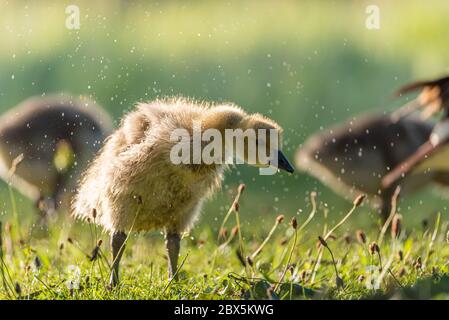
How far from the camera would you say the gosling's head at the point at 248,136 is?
287 cm

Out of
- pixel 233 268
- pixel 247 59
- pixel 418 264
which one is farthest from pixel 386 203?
pixel 418 264

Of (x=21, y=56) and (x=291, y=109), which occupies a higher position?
(x=21, y=56)

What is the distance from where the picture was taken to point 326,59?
5.96 m

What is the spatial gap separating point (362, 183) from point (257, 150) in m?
1.96

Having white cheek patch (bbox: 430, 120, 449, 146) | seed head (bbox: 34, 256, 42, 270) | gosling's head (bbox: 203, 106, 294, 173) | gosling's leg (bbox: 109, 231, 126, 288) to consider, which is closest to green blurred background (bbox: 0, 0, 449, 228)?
gosling's head (bbox: 203, 106, 294, 173)

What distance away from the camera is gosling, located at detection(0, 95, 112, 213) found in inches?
145

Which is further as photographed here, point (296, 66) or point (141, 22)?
point (296, 66)

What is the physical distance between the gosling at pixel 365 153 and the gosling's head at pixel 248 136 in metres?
1.81

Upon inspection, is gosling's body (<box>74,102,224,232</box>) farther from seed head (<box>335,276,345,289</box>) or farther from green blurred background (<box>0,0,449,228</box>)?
seed head (<box>335,276,345,289</box>)

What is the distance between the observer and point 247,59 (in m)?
4.86

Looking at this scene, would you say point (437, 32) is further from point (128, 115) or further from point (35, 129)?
point (128, 115)

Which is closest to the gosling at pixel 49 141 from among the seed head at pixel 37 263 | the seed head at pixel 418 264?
the seed head at pixel 37 263

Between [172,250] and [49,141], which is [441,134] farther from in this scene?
[49,141]
